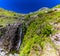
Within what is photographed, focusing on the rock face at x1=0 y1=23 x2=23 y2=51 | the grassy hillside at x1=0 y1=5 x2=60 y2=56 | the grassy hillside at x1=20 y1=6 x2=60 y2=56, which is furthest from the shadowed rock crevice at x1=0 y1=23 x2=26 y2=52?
the grassy hillside at x1=20 y1=6 x2=60 y2=56

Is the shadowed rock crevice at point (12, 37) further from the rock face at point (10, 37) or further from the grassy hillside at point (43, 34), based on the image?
the grassy hillside at point (43, 34)

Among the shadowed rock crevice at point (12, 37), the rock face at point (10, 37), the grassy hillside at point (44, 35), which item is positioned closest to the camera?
the grassy hillside at point (44, 35)

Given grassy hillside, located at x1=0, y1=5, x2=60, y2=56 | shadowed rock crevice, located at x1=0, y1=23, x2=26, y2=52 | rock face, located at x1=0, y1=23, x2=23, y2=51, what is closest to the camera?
grassy hillside, located at x1=0, y1=5, x2=60, y2=56

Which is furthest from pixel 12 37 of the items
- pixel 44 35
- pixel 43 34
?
pixel 44 35

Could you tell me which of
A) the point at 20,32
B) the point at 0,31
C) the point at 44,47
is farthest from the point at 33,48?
the point at 0,31

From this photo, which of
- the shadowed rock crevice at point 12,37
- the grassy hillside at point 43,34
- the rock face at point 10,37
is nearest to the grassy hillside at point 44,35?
the grassy hillside at point 43,34

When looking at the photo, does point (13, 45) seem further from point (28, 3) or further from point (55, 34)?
point (28, 3)

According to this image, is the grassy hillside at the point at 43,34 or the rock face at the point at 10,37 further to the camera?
the rock face at the point at 10,37

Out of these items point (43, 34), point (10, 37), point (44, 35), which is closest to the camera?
point (44, 35)

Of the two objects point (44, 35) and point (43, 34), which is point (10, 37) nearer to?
point (43, 34)

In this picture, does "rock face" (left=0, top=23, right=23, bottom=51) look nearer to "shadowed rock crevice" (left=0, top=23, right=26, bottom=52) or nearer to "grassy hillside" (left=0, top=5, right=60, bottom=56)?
"shadowed rock crevice" (left=0, top=23, right=26, bottom=52)
